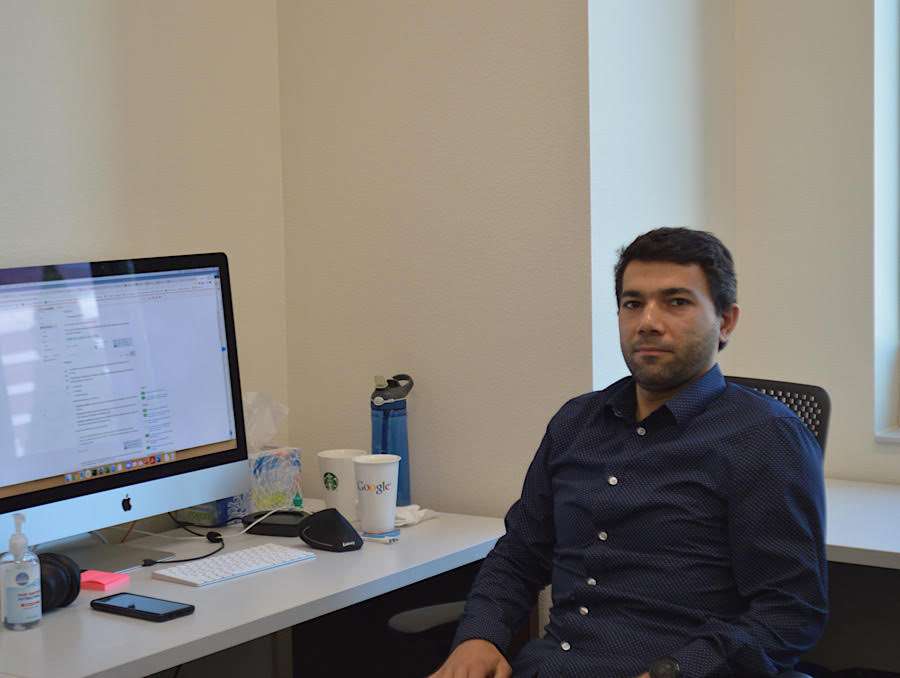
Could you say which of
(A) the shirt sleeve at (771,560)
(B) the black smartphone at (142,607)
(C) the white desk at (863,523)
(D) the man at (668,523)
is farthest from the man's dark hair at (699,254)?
(B) the black smartphone at (142,607)

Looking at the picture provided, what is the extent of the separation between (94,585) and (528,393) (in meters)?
0.96

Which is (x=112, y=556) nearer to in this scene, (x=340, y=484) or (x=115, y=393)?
(x=115, y=393)

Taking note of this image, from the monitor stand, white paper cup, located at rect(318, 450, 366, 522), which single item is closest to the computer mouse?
white paper cup, located at rect(318, 450, 366, 522)

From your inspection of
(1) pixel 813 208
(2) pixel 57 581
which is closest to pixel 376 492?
(2) pixel 57 581

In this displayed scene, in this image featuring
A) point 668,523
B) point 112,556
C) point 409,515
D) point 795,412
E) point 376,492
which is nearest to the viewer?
point 668,523

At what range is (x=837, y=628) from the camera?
250 centimetres

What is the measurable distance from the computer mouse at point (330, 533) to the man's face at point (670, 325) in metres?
0.66

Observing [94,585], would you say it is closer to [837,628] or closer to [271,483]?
[271,483]

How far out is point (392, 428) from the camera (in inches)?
88.8

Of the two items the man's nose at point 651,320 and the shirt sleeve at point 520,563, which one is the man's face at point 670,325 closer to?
the man's nose at point 651,320

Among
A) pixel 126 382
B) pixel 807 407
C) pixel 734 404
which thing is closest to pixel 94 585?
pixel 126 382

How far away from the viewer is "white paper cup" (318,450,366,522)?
213cm

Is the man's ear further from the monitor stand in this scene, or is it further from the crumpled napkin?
the monitor stand

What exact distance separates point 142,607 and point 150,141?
111cm
